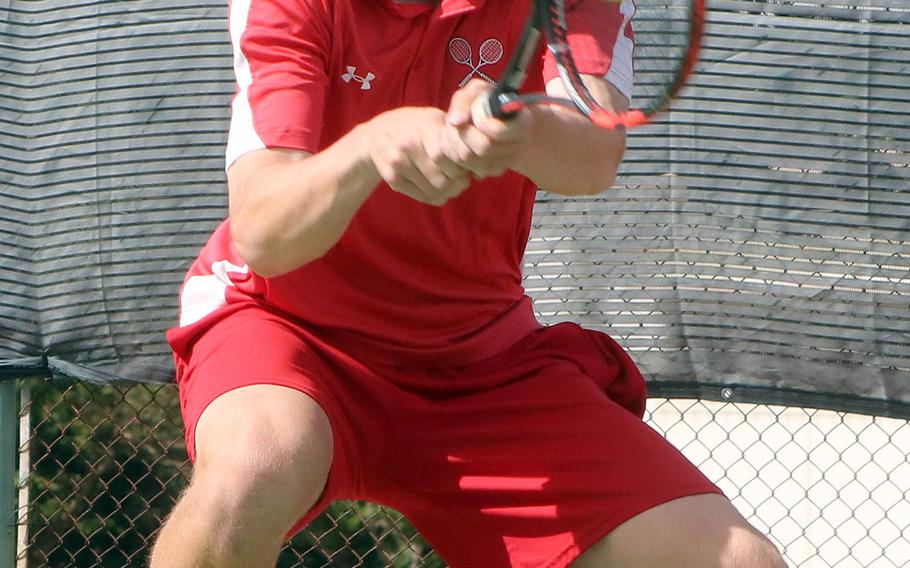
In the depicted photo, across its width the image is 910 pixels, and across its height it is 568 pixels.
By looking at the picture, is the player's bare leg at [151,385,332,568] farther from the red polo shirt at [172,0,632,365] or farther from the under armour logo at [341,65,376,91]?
the under armour logo at [341,65,376,91]

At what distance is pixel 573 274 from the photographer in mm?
3666

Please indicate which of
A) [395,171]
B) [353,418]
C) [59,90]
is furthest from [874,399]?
[59,90]

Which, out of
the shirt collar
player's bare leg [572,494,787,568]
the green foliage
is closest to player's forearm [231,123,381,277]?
the shirt collar

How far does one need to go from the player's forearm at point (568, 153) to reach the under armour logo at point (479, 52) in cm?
25

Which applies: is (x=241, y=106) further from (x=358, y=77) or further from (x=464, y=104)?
(x=464, y=104)

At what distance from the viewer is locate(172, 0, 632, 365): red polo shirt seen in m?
2.21

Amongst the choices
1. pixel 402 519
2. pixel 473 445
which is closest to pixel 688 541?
pixel 473 445

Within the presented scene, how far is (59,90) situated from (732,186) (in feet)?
6.42

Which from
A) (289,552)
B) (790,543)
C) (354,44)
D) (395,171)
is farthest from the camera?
(289,552)

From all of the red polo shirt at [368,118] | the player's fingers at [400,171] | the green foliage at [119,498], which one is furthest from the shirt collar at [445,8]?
the green foliage at [119,498]

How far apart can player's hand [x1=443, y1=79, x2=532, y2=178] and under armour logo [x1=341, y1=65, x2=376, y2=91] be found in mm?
561

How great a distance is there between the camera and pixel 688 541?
219 cm

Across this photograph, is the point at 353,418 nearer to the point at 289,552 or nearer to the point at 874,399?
the point at 874,399

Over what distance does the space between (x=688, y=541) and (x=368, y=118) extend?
37.3 inches
